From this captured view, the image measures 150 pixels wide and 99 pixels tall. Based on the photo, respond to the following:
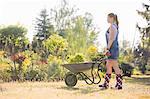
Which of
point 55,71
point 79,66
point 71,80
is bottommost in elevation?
point 71,80

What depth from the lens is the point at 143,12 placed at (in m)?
32.6

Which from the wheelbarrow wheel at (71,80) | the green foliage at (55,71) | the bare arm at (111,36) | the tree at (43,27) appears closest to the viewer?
the bare arm at (111,36)

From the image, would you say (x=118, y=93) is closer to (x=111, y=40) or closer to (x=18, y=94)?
(x=111, y=40)

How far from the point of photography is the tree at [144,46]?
106 ft

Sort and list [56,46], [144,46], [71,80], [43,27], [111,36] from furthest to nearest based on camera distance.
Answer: [43,27] < [144,46] < [56,46] < [71,80] < [111,36]

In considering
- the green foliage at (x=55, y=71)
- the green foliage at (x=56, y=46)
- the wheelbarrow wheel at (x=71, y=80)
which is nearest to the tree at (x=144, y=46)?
the green foliage at (x=56, y=46)

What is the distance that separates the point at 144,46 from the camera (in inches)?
1417

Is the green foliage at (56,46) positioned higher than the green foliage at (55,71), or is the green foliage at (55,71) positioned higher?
the green foliage at (56,46)

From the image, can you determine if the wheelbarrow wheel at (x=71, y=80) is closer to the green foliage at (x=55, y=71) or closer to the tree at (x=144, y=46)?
the green foliage at (x=55, y=71)

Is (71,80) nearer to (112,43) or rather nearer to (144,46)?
(112,43)

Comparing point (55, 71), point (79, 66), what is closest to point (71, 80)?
point (79, 66)

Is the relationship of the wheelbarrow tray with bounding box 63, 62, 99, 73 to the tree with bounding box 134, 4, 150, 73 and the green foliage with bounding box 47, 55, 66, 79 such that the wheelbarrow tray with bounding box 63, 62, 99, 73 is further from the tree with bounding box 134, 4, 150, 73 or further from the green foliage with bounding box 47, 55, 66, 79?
the tree with bounding box 134, 4, 150, 73

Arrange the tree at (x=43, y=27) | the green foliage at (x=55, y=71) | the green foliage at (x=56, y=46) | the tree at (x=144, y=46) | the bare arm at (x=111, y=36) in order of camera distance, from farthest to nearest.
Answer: the tree at (x=43, y=27), the tree at (x=144, y=46), the green foliage at (x=56, y=46), the green foliage at (x=55, y=71), the bare arm at (x=111, y=36)

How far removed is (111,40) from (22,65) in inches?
227
